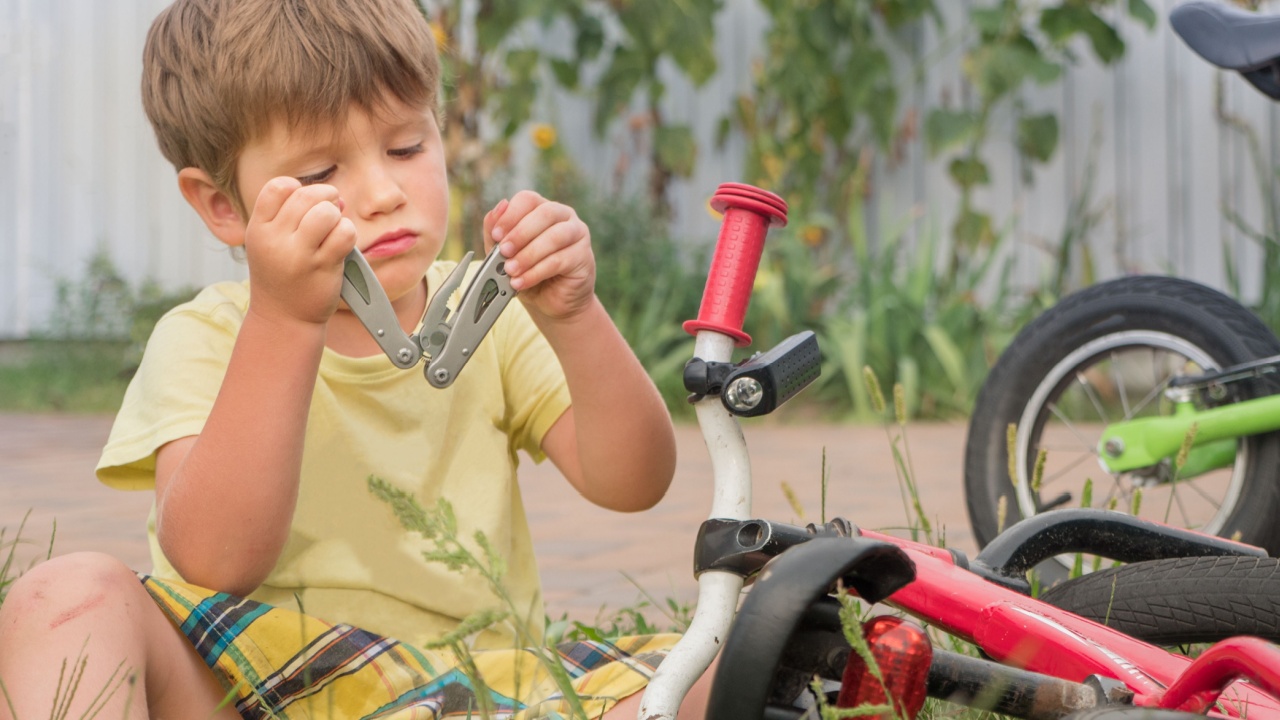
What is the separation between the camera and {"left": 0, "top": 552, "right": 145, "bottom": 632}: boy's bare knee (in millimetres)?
1213

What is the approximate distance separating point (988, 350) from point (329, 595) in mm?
4215

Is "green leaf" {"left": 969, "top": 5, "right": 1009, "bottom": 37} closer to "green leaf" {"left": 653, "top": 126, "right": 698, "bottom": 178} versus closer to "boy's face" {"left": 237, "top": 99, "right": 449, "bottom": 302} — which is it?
"green leaf" {"left": 653, "top": 126, "right": 698, "bottom": 178}

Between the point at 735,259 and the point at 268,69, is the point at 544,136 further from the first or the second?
the point at 735,259

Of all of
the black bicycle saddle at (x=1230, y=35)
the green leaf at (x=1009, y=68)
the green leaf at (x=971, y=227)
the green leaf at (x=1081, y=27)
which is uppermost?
the green leaf at (x=1081, y=27)

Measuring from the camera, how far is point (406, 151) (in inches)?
59.7

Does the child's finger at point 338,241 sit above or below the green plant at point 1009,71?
below

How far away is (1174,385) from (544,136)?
4325mm

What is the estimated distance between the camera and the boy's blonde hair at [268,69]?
148cm

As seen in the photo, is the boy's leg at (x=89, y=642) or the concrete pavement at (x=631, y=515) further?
the concrete pavement at (x=631, y=515)

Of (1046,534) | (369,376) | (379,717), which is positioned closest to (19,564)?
(369,376)

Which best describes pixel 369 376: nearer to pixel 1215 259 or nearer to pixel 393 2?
pixel 393 2

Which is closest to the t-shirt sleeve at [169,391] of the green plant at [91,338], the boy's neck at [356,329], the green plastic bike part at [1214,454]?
the boy's neck at [356,329]

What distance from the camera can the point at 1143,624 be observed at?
1316 mm

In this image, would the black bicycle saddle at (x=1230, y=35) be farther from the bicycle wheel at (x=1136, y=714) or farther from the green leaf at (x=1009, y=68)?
the green leaf at (x=1009, y=68)
